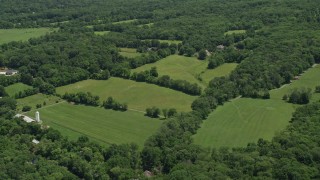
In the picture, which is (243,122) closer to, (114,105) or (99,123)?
(114,105)

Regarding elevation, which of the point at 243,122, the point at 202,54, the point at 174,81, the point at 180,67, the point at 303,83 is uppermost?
the point at 303,83

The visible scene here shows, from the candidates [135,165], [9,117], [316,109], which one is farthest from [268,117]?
[9,117]

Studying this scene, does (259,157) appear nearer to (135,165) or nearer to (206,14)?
(135,165)

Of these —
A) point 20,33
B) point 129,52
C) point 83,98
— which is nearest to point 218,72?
point 129,52

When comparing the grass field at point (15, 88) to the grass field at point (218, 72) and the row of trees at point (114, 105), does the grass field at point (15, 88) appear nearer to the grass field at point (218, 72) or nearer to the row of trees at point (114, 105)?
the row of trees at point (114, 105)

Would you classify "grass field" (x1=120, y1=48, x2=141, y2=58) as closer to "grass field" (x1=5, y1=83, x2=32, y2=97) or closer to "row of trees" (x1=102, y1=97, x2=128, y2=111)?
"grass field" (x1=5, y1=83, x2=32, y2=97)
